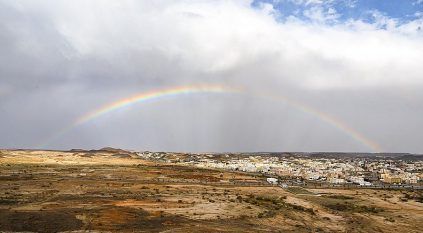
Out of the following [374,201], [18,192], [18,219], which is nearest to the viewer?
[18,219]

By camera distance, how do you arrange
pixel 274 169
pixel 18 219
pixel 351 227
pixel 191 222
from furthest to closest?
pixel 274 169 < pixel 351 227 < pixel 191 222 < pixel 18 219

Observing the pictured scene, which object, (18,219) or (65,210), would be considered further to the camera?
(65,210)

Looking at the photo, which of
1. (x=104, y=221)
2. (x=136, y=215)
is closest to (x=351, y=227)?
(x=136, y=215)

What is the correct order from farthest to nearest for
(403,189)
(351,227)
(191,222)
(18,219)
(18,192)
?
(403,189)
(18,192)
(351,227)
(191,222)
(18,219)

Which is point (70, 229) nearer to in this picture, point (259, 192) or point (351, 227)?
point (351, 227)

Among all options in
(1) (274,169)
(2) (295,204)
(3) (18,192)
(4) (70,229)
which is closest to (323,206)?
(2) (295,204)

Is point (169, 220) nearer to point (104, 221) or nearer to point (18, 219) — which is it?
point (104, 221)

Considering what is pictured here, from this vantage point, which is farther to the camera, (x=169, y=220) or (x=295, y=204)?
(x=295, y=204)

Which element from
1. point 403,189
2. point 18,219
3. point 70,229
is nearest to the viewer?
point 70,229
